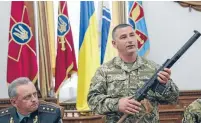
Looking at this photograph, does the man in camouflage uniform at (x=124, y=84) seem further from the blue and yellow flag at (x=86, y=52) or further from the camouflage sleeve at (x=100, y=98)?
the blue and yellow flag at (x=86, y=52)

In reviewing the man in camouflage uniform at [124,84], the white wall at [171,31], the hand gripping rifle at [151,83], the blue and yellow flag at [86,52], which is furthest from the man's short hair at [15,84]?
the white wall at [171,31]

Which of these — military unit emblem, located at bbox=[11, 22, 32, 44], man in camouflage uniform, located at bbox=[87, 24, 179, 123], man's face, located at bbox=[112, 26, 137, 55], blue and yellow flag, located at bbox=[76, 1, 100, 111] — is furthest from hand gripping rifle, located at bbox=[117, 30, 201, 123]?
military unit emblem, located at bbox=[11, 22, 32, 44]

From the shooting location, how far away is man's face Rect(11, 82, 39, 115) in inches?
85.7

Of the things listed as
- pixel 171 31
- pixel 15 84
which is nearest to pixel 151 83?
pixel 15 84

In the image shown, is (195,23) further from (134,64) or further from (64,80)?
(134,64)

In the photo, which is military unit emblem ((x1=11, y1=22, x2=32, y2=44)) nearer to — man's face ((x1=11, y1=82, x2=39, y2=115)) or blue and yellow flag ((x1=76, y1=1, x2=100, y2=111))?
blue and yellow flag ((x1=76, y1=1, x2=100, y2=111))

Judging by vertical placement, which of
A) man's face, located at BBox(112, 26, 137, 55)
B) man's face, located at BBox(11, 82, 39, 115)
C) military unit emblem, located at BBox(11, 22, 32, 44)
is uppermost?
military unit emblem, located at BBox(11, 22, 32, 44)

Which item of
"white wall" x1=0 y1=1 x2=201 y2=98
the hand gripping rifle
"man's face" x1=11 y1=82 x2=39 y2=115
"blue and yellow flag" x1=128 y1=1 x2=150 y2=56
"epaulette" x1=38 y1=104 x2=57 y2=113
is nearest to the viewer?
the hand gripping rifle

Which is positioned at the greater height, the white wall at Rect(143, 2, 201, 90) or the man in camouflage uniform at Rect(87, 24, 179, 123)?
the white wall at Rect(143, 2, 201, 90)

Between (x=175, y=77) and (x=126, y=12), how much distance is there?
1.31 metres

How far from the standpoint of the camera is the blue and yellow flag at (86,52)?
5055mm

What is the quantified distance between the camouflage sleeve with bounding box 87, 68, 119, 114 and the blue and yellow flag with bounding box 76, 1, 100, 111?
2.84m

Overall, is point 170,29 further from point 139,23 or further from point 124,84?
point 124,84

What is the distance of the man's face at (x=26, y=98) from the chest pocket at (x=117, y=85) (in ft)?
1.47
